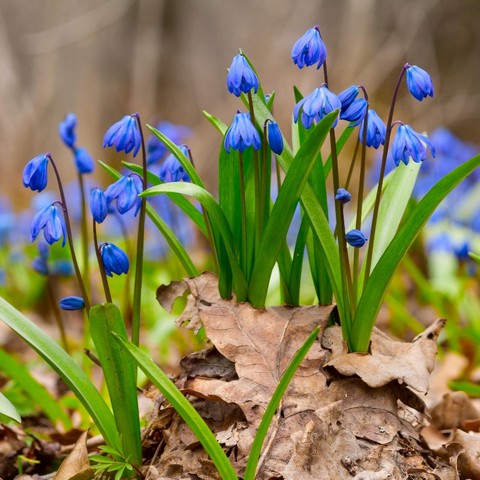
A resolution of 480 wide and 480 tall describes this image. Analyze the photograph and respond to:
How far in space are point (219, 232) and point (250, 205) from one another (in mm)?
139

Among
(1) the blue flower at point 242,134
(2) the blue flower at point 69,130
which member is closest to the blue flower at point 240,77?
(1) the blue flower at point 242,134

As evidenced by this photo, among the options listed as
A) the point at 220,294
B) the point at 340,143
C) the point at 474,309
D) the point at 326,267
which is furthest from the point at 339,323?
the point at 474,309

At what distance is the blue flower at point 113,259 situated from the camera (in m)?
1.96

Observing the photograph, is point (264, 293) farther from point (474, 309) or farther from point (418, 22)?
point (418, 22)

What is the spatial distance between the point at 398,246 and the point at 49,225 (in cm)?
91

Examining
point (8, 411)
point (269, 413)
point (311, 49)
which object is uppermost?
point (311, 49)

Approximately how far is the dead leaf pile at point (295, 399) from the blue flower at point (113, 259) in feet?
0.79

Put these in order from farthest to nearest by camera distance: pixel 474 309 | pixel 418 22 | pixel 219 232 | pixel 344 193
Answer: pixel 418 22 < pixel 474 309 < pixel 219 232 < pixel 344 193

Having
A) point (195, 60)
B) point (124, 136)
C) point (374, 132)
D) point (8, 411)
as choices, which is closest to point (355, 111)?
point (374, 132)

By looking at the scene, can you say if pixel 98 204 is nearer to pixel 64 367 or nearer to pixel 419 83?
pixel 64 367

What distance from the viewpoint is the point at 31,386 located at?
2600mm

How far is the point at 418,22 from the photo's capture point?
33.0 ft

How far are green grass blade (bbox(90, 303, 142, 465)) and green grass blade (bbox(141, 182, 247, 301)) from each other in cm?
33

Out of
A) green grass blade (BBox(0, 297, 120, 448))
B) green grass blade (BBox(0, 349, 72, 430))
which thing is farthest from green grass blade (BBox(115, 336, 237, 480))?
green grass blade (BBox(0, 349, 72, 430))
